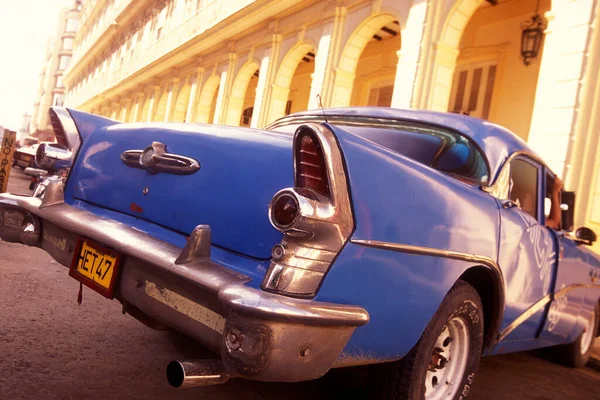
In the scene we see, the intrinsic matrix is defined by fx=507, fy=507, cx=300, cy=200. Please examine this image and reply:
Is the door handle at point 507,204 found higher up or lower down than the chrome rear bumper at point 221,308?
higher up

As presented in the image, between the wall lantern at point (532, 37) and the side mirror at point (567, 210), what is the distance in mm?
6833

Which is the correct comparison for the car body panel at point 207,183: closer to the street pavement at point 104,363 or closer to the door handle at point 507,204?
the street pavement at point 104,363

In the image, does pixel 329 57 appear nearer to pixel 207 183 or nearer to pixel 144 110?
pixel 207 183

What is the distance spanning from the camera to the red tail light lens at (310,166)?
5.49 feet

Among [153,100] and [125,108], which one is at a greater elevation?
[125,108]

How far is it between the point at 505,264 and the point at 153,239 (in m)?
1.67

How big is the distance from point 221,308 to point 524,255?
5.86 ft

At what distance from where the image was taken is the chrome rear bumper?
151 cm

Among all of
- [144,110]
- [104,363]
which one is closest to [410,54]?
[104,363]

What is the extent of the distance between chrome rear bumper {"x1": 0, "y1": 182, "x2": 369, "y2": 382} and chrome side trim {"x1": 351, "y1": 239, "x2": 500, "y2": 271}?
0.22m

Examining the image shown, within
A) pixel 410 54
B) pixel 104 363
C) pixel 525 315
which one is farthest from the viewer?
pixel 410 54


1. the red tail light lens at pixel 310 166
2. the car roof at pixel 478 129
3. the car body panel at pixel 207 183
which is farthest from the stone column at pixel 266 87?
the red tail light lens at pixel 310 166

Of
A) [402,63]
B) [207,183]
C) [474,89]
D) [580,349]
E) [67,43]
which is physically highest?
[67,43]

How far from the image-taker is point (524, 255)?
272 cm
